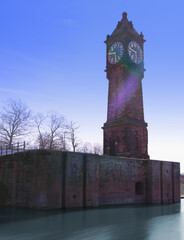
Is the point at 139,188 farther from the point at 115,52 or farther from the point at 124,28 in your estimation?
the point at 124,28

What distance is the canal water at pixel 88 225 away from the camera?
13.2 m

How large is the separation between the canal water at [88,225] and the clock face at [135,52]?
Result: 60.5ft

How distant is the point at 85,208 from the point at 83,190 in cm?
133

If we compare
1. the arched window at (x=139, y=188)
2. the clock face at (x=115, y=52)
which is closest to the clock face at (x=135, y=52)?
the clock face at (x=115, y=52)

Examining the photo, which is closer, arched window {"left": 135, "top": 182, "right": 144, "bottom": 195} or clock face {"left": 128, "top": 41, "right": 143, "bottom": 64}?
arched window {"left": 135, "top": 182, "right": 144, "bottom": 195}

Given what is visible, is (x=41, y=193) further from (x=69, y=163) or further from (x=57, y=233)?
(x=57, y=233)

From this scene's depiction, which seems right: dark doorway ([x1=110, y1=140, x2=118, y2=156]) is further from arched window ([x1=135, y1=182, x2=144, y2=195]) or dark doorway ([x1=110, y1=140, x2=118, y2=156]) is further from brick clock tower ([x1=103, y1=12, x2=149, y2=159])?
arched window ([x1=135, y1=182, x2=144, y2=195])

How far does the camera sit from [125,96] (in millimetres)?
31328

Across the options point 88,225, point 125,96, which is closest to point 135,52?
point 125,96

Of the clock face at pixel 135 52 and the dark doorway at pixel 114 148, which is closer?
the dark doorway at pixel 114 148

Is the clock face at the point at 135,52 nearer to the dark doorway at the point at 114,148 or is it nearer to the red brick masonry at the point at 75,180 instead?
the dark doorway at the point at 114,148

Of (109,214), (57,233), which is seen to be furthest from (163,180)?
(57,233)

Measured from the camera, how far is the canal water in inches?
520

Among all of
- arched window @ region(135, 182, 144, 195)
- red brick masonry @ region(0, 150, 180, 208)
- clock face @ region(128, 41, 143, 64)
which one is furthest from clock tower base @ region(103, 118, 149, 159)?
clock face @ region(128, 41, 143, 64)
